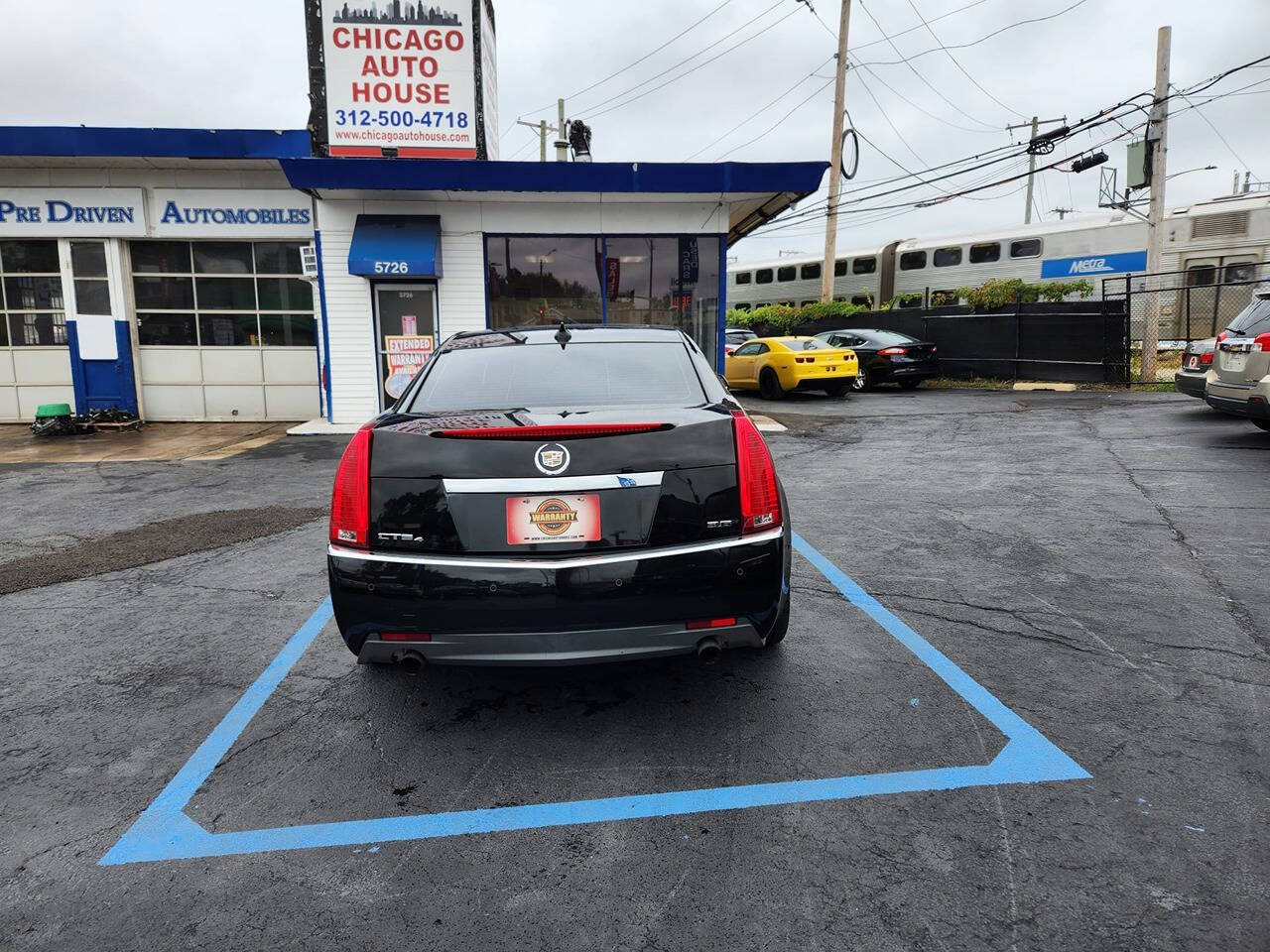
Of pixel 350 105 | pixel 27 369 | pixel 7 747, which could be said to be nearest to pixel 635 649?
pixel 7 747

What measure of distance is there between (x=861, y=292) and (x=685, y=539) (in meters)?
30.2

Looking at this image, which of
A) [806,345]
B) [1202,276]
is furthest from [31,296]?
[1202,276]

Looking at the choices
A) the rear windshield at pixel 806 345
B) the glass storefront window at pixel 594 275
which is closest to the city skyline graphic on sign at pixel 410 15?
the glass storefront window at pixel 594 275

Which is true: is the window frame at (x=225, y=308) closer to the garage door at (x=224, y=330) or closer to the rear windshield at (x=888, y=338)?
the garage door at (x=224, y=330)

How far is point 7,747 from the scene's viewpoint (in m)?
3.14

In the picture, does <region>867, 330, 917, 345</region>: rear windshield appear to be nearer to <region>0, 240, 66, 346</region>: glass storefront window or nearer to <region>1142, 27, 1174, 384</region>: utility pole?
<region>1142, 27, 1174, 384</region>: utility pole

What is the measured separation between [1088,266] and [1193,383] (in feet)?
47.1

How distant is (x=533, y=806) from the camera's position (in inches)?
106

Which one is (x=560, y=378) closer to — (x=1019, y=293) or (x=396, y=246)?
(x=396, y=246)

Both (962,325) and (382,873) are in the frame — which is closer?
(382,873)

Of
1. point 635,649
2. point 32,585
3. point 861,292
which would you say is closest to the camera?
point 635,649

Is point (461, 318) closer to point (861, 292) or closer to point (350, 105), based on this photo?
point (350, 105)

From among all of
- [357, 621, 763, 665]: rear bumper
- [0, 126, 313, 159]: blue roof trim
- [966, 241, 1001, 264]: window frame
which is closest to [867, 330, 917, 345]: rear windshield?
[966, 241, 1001, 264]: window frame

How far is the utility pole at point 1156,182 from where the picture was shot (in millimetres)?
16703
